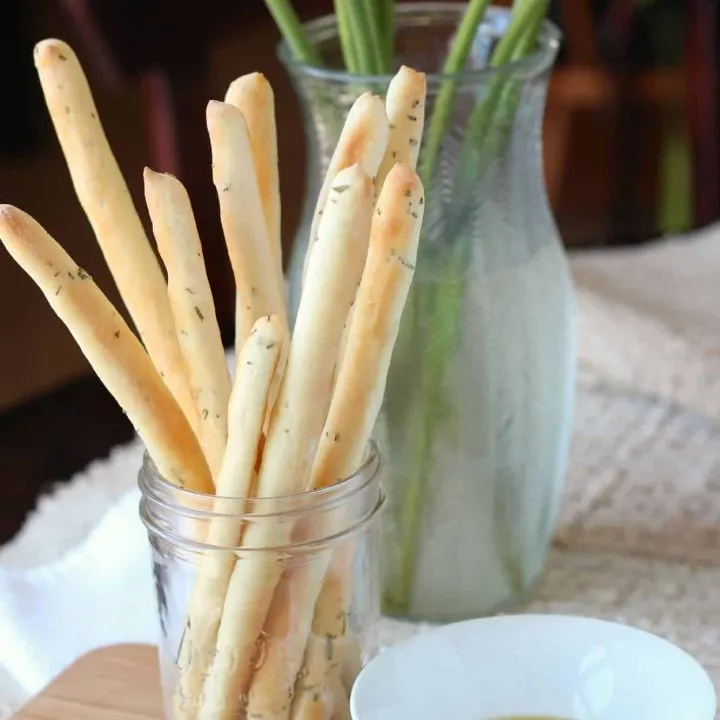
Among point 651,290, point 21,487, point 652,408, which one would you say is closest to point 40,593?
point 652,408

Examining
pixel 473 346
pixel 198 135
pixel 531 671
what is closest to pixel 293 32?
pixel 473 346

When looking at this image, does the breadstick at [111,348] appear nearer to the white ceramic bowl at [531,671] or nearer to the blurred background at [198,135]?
the white ceramic bowl at [531,671]

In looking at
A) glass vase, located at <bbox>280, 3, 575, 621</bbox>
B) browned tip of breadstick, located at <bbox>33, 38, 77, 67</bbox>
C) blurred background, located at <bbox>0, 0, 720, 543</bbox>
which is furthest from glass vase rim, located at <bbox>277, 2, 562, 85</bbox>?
blurred background, located at <bbox>0, 0, 720, 543</bbox>

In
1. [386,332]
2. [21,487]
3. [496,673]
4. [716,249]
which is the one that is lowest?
[21,487]

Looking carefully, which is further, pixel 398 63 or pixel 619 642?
pixel 398 63

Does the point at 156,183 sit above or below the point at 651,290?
above

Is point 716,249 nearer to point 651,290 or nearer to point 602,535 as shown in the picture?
point 651,290

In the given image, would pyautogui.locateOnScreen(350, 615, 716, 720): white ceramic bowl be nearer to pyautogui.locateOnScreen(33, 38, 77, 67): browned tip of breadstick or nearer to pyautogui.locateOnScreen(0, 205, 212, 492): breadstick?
pyautogui.locateOnScreen(0, 205, 212, 492): breadstick
